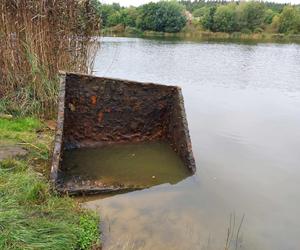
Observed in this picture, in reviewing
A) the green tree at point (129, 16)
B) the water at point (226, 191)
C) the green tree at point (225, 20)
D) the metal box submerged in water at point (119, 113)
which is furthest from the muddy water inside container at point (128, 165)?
the green tree at point (129, 16)

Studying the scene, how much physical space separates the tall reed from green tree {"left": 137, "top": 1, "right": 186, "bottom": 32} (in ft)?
173

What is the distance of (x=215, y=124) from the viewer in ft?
22.5

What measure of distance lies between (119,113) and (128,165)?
0.88 meters

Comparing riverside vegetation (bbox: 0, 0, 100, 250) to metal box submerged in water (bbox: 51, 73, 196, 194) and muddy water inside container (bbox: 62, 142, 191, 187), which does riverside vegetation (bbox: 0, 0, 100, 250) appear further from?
metal box submerged in water (bbox: 51, 73, 196, 194)

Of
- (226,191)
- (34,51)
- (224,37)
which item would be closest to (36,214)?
(226,191)

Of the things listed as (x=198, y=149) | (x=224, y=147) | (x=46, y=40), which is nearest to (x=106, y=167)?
(x=198, y=149)

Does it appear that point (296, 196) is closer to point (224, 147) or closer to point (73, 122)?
point (224, 147)

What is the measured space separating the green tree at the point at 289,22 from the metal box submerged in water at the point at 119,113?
188 ft

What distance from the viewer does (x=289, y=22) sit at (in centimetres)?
5912

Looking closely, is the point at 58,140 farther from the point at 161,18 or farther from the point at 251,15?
the point at 251,15

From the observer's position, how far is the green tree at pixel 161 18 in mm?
58094

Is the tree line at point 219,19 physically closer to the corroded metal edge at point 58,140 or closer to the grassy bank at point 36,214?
the corroded metal edge at point 58,140

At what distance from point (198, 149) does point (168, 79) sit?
683cm

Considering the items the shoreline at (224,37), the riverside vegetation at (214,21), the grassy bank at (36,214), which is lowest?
the grassy bank at (36,214)
